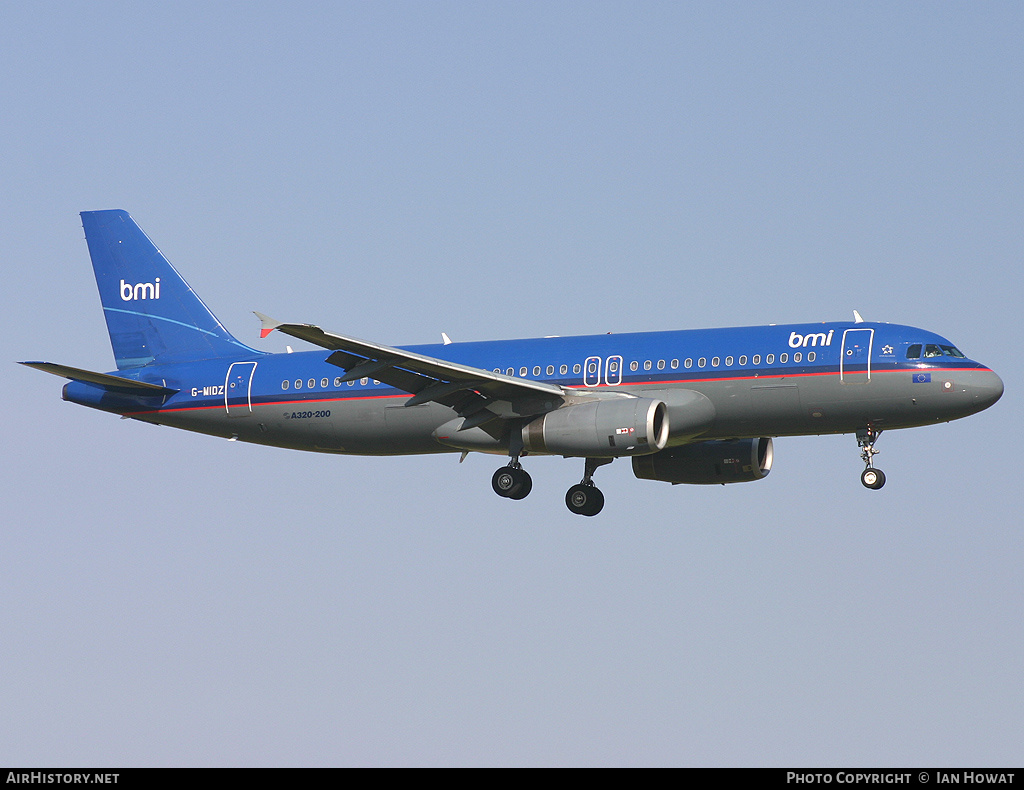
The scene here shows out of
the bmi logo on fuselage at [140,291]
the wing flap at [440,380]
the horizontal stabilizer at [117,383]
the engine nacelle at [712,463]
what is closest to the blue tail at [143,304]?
the bmi logo on fuselage at [140,291]

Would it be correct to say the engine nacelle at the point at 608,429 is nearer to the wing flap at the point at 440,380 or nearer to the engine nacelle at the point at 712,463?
the wing flap at the point at 440,380

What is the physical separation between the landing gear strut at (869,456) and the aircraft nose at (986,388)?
283cm

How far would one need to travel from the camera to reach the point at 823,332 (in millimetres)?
42469

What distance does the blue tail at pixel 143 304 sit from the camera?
167 feet

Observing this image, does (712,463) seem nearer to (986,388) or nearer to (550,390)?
(550,390)

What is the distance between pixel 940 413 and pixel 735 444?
24.7 feet

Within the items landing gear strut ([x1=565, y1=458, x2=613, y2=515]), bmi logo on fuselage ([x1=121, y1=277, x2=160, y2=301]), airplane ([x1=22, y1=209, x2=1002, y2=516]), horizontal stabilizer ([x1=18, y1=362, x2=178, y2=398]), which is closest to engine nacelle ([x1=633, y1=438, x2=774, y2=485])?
airplane ([x1=22, y1=209, x2=1002, y2=516])

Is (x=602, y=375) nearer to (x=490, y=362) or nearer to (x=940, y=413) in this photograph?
(x=490, y=362)

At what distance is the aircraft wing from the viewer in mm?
41094
